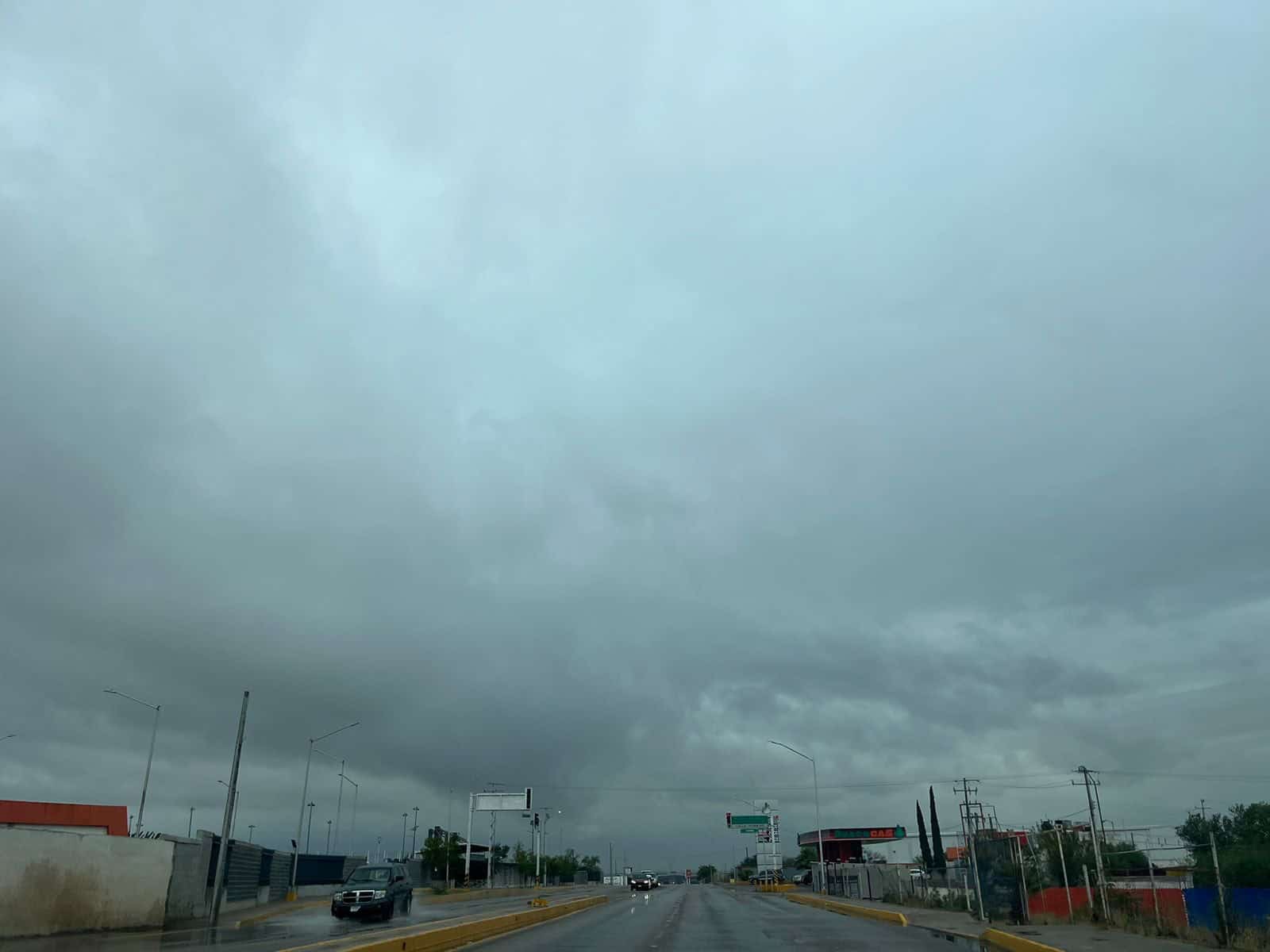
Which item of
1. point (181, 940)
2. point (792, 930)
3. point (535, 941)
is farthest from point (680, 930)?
point (181, 940)

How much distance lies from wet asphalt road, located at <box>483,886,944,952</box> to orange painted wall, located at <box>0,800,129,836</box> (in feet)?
94.8

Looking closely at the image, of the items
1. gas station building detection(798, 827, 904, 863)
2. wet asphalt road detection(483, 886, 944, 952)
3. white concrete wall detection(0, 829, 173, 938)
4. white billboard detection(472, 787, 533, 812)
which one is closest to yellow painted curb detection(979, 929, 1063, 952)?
wet asphalt road detection(483, 886, 944, 952)

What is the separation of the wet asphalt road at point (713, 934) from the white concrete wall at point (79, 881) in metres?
13.6

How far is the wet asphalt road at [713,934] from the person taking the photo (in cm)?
2434

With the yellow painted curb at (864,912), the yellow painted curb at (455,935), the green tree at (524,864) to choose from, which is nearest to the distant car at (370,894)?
the yellow painted curb at (455,935)

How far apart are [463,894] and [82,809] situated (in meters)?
27.1

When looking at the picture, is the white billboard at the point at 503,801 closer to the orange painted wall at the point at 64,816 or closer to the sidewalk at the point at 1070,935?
the orange painted wall at the point at 64,816

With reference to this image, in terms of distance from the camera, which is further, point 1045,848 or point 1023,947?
point 1045,848

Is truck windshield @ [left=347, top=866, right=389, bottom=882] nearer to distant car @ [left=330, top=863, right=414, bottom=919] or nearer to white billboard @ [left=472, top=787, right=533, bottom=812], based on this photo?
distant car @ [left=330, top=863, right=414, bottom=919]

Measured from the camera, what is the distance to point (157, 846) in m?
35.1

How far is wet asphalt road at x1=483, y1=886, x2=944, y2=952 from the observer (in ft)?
79.9

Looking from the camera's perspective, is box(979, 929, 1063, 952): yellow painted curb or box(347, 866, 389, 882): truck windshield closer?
box(979, 929, 1063, 952): yellow painted curb

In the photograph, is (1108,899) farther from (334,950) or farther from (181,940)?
(181,940)

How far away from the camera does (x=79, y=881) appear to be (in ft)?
101
